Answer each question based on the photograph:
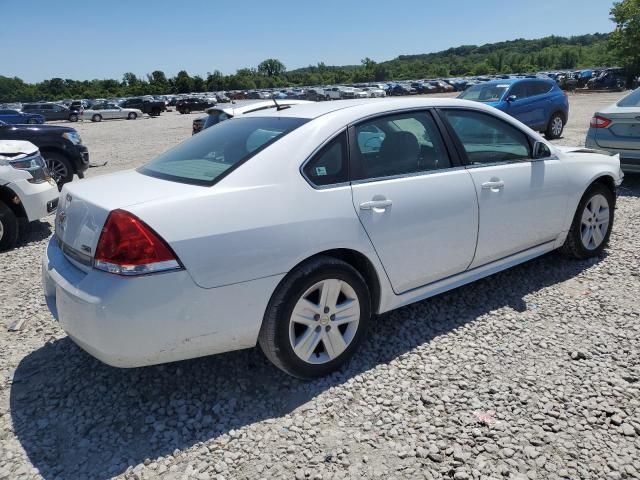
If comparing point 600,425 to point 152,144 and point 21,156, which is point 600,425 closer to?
point 21,156

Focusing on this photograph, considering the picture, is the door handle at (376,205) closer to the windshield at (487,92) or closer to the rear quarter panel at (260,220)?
the rear quarter panel at (260,220)

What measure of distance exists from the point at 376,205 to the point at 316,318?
737 mm

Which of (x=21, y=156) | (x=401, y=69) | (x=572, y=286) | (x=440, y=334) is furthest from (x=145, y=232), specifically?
(x=401, y=69)

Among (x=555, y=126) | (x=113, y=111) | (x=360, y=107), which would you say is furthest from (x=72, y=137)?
(x=113, y=111)

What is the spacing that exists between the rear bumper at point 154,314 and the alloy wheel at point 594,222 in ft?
10.4

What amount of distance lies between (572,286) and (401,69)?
13976 centimetres

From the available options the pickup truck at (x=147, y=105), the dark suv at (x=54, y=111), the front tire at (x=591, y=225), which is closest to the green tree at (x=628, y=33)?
the pickup truck at (x=147, y=105)

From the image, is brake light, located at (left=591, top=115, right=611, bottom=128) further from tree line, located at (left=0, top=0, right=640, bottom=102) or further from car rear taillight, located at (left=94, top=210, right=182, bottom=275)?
tree line, located at (left=0, top=0, right=640, bottom=102)

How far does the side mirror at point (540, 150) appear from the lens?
388cm

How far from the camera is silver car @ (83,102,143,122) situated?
132 ft

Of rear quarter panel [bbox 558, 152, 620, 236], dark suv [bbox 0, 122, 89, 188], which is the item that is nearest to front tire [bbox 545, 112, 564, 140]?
rear quarter panel [bbox 558, 152, 620, 236]

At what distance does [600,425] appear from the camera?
2.49 meters

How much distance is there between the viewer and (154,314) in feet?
7.68

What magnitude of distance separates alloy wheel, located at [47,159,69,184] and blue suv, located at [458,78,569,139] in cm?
899
